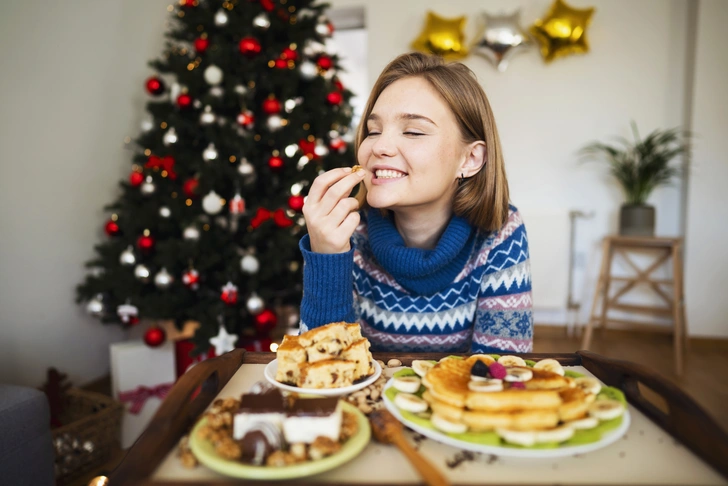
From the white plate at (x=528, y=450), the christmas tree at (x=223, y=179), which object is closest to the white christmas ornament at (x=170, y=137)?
the christmas tree at (x=223, y=179)

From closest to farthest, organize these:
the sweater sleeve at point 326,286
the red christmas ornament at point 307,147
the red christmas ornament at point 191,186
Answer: the sweater sleeve at point 326,286 → the red christmas ornament at point 191,186 → the red christmas ornament at point 307,147

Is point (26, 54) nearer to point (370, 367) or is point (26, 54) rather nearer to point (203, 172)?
point (203, 172)

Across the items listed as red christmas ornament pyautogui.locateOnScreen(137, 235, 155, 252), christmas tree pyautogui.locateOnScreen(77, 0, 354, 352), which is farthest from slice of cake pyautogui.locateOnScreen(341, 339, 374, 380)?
red christmas ornament pyautogui.locateOnScreen(137, 235, 155, 252)

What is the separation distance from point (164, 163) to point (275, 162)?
0.56 meters

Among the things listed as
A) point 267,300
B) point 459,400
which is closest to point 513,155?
point 267,300

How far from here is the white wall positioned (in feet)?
7.12

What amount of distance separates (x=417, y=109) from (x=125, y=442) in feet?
6.59

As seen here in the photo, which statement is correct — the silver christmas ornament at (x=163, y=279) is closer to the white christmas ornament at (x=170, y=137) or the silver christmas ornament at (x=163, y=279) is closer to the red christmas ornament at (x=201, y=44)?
the white christmas ornament at (x=170, y=137)

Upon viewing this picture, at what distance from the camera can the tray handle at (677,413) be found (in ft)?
1.63

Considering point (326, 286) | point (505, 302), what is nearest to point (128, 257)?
point (326, 286)

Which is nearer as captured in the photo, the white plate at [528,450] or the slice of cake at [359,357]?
the white plate at [528,450]

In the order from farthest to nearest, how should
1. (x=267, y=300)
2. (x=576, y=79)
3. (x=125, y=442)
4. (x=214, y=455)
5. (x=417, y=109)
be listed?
(x=576, y=79), (x=267, y=300), (x=125, y=442), (x=417, y=109), (x=214, y=455)

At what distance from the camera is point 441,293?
1235 millimetres

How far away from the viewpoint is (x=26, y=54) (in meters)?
2.18
